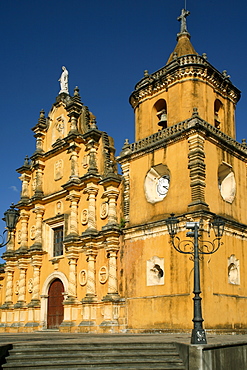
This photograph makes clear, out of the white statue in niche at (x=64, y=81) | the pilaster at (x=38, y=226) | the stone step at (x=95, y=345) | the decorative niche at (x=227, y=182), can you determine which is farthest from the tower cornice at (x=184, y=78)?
the stone step at (x=95, y=345)

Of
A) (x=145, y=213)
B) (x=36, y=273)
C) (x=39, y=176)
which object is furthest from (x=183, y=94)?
(x=36, y=273)

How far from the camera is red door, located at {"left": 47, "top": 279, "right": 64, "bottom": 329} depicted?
22053mm

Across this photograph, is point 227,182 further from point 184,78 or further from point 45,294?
point 45,294

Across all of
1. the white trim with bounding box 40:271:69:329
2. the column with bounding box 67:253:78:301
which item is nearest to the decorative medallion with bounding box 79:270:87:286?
the column with bounding box 67:253:78:301

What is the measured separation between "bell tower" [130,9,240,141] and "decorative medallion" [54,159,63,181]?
17.0ft

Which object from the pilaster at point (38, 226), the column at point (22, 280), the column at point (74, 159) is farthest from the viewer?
the column at point (22, 280)

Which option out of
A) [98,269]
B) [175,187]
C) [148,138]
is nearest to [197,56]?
[148,138]

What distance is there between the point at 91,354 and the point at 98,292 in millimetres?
9238

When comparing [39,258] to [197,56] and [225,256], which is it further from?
[197,56]

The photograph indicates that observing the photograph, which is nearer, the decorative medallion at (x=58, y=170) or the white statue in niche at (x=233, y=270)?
the white statue in niche at (x=233, y=270)

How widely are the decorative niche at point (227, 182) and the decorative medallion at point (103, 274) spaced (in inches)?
230

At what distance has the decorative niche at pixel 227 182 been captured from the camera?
18484 millimetres

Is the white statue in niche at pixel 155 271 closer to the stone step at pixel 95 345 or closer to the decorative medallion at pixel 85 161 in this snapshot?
the stone step at pixel 95 345

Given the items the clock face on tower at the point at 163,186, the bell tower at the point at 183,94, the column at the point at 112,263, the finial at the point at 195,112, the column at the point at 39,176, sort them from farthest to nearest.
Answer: the column at the point at 39,176 < the column at the point at 112,263 < the bell tower at the point at 183,94 < the clock face on tower at the point at 163,186 < the finial at the point at 195,112
